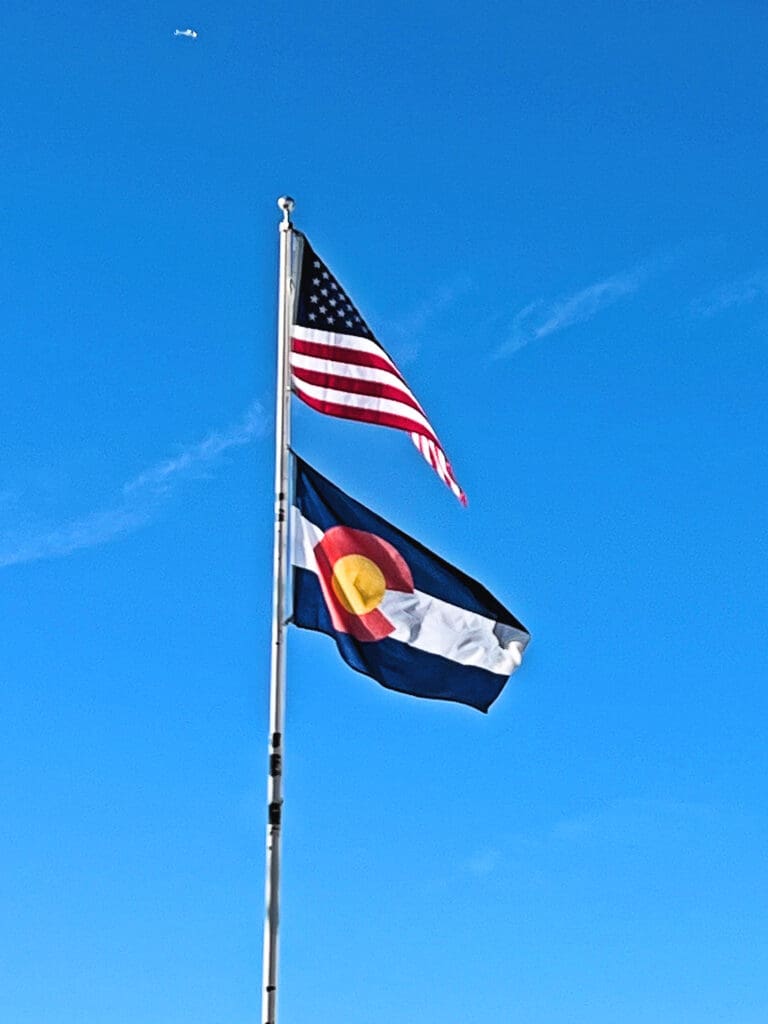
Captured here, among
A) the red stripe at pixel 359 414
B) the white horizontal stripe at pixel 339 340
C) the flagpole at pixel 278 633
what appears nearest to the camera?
the flagpole at pixel 278 633

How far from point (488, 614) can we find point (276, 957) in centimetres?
709

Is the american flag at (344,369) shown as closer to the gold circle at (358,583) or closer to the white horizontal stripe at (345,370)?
the white horizontal stripe at (345,370)

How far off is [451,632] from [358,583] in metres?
1.87

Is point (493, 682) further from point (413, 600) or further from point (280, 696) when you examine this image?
point (280, 696)

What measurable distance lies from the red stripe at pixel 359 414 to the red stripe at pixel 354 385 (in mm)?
236

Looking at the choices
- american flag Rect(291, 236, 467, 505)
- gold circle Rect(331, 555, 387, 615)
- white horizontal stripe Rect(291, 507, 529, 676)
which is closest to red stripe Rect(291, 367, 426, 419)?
american flag Rect(291, 236, 467, 505)

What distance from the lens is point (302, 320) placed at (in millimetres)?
30500

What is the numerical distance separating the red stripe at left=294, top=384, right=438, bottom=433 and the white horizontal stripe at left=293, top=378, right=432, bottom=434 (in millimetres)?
28

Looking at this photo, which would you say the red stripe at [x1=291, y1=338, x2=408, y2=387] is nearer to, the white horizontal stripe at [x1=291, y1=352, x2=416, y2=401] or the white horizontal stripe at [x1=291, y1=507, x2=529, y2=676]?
the white horizontal stripe at [x1=291, y1=352, x2=416, y2=401]

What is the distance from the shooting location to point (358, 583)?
29.2m

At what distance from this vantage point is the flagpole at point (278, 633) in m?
26.0

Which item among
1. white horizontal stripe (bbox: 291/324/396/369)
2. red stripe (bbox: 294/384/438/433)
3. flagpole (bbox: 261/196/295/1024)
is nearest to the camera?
flagpole (bbox: 261/196/295/1024)

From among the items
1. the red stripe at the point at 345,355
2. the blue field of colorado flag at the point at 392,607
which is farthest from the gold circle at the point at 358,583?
the red stripe at the point at 345,355

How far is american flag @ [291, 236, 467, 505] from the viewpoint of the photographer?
30.4 metres
